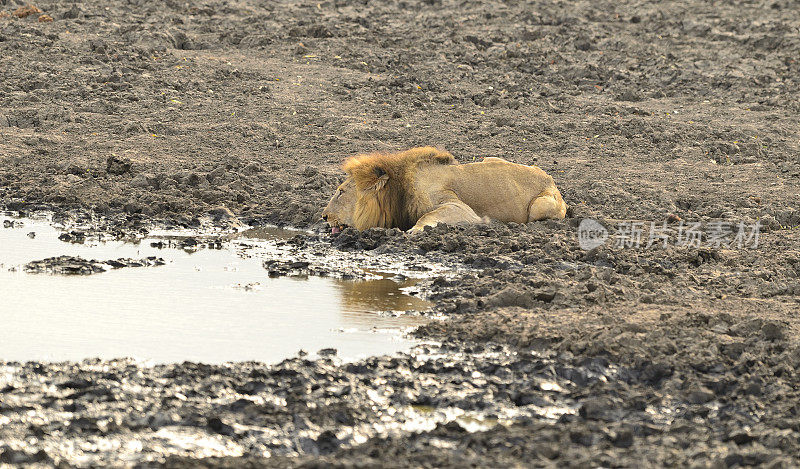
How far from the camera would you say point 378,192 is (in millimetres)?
11758

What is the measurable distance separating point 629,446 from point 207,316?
370 centimetres

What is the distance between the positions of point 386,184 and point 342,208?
516 mm

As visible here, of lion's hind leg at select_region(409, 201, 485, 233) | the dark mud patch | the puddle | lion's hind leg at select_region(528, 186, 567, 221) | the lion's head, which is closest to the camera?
the puddle

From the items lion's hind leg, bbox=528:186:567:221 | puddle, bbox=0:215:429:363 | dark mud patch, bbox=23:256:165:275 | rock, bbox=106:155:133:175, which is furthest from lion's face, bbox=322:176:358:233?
rock, bbox=106:155:133:175

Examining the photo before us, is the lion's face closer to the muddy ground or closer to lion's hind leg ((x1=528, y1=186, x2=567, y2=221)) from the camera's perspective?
the muddy ground

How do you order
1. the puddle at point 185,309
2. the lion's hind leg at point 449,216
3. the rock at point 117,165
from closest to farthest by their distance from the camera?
the puddle at point 185,309, the lion's hind leg at point 449,216, the rock at point 117,165

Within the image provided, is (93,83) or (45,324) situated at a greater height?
(93,83)

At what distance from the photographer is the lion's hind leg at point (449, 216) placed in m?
11.5

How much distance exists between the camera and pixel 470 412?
645 centimetres

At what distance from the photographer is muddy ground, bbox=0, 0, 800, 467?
6105 millimetres

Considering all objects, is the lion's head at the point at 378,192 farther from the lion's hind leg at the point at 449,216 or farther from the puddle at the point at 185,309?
the puddle at the point at 185,309

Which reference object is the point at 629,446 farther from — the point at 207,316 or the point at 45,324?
the point at 45,324

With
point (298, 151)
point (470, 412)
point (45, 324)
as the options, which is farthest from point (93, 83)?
point (470, 412)

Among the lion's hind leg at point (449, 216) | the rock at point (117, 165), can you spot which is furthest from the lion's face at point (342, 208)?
the rock at point (117, 165)
